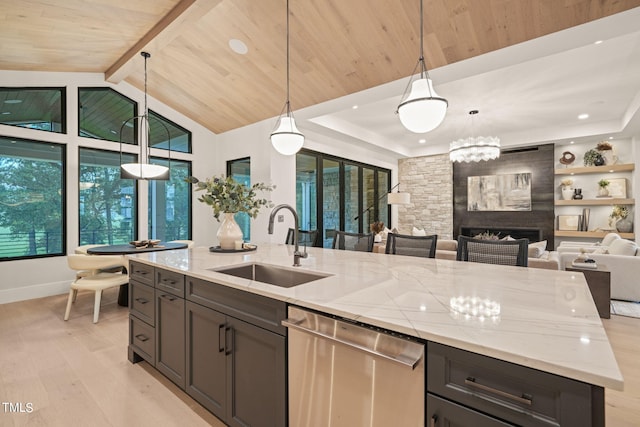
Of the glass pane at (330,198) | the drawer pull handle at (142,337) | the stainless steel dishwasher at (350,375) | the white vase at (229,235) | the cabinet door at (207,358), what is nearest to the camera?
the stainless steel dishwasher at (350,375)

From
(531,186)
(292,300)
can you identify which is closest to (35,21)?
(292,300)

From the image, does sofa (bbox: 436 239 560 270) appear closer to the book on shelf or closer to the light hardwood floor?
the book on shelf

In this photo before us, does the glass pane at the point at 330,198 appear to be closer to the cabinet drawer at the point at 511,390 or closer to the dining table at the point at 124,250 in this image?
the dining table at the point at 124,250

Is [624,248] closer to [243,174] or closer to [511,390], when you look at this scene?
[511,390]

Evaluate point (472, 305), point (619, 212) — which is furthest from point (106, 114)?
point (619, 212)

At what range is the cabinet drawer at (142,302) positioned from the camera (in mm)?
2252

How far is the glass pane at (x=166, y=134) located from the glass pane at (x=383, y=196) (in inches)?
194

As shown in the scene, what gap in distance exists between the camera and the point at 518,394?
32.8 inches

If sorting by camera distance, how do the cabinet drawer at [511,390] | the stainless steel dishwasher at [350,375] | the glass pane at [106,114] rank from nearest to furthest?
1. the cabinet drawer at [511,390]
2. the stainless steel dishwasher at [350,375]
3. the glass pane at [106,114]

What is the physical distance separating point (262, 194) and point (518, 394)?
4880 millimetres

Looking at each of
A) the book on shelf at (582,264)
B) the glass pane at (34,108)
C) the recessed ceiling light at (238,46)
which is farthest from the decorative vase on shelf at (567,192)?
the glass pane at (34,108)

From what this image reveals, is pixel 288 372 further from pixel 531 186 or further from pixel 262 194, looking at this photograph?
pixel 531 186

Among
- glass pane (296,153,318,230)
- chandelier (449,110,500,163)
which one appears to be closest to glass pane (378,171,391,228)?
glass pane (296,153,318,230)

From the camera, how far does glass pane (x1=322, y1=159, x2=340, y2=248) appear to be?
21.3 ft
